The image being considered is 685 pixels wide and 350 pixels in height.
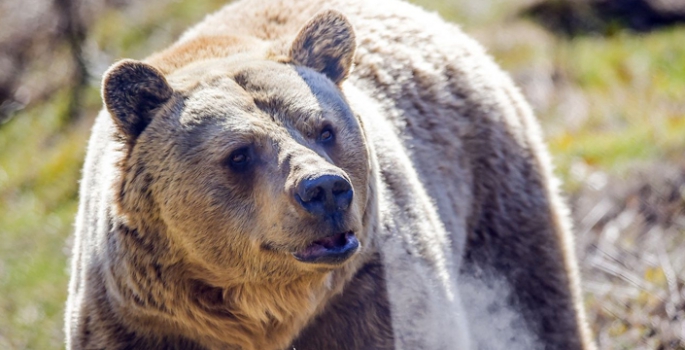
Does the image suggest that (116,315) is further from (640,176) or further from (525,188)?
(640,176)

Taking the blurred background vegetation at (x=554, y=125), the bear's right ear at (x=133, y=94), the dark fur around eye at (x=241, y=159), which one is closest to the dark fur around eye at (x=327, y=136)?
the dark fur around eye at (x=241, y=159)

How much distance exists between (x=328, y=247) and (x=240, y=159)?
51 centimetres

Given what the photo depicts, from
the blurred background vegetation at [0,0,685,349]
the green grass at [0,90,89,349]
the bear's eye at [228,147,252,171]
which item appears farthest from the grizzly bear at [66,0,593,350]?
→ the green grass at [0,90,89,349]

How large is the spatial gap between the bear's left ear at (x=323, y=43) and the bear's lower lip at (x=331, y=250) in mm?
989

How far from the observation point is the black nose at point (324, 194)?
348 centimetres

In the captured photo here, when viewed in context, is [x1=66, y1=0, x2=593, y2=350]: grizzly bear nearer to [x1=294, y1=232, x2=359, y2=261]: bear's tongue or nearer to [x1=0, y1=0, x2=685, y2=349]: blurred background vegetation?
[x1=294, y1=232, x2=359, y2=261]: bear's tongue

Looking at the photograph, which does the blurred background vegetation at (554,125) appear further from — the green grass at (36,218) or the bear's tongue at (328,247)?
the bear's tongue at (328,247)

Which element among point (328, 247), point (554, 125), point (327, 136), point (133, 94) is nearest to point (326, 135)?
point (327, 136)

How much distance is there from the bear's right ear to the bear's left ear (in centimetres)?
67

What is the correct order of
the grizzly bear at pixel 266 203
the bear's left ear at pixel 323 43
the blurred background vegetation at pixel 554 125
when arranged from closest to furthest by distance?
the grizzly bear at pixel 266 203 < the bear's left ear at pixel 323 43 < the blurred background vegetation at pixel 554 125

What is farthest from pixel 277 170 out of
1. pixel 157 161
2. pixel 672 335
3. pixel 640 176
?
pixel 640 176

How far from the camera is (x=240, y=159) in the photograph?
3848 millimetres

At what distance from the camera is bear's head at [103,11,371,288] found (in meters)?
3.67

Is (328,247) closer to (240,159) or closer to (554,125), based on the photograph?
(240,159)
